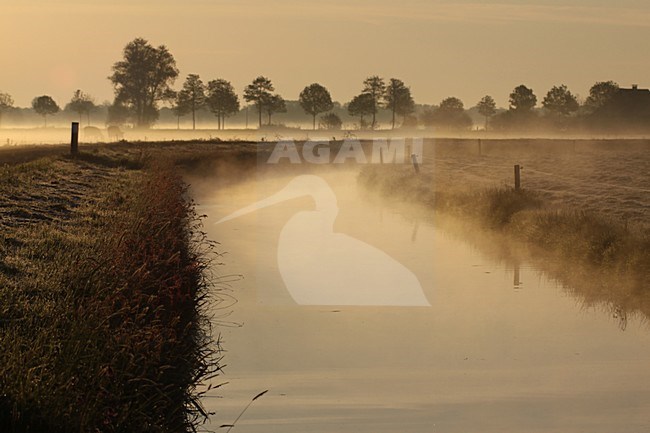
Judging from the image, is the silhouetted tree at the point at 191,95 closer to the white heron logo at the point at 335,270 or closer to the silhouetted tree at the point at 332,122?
the silhouetted tree at the point at 332,122

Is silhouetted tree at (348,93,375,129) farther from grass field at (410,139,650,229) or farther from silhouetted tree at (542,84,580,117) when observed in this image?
grass field at (410,139,650,229)

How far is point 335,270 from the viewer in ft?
84.3

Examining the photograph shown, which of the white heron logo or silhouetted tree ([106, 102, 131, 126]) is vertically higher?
silhouetted tree ([106, 102, 131, 126])

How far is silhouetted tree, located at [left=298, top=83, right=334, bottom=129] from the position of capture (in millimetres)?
190750

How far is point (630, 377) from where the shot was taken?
1447cm

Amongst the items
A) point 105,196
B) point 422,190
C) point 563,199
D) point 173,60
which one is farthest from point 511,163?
point 173,60

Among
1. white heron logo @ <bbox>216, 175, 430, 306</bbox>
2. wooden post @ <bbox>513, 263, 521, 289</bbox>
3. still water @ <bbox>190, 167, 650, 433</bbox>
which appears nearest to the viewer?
still water @ <bbox>190, 167, 650, 433</bbox>

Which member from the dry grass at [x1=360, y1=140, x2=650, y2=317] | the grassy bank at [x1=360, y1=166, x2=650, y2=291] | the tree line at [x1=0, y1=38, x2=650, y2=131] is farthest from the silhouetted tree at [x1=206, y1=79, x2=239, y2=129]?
the grassy bank at [x1=360, y1=166, x2=650, y2=291]

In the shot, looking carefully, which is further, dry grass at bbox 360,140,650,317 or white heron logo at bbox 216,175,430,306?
white heron logo at bbox 216,175,430,306

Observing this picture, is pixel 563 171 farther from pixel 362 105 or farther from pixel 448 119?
pixel 448 119

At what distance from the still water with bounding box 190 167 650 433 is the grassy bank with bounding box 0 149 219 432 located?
1031mm

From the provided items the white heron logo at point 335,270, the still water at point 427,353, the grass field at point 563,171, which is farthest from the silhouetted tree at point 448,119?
the still water at point 427,353

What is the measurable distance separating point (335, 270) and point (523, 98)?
532ft

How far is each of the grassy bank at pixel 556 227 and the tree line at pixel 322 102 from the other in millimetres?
105987
